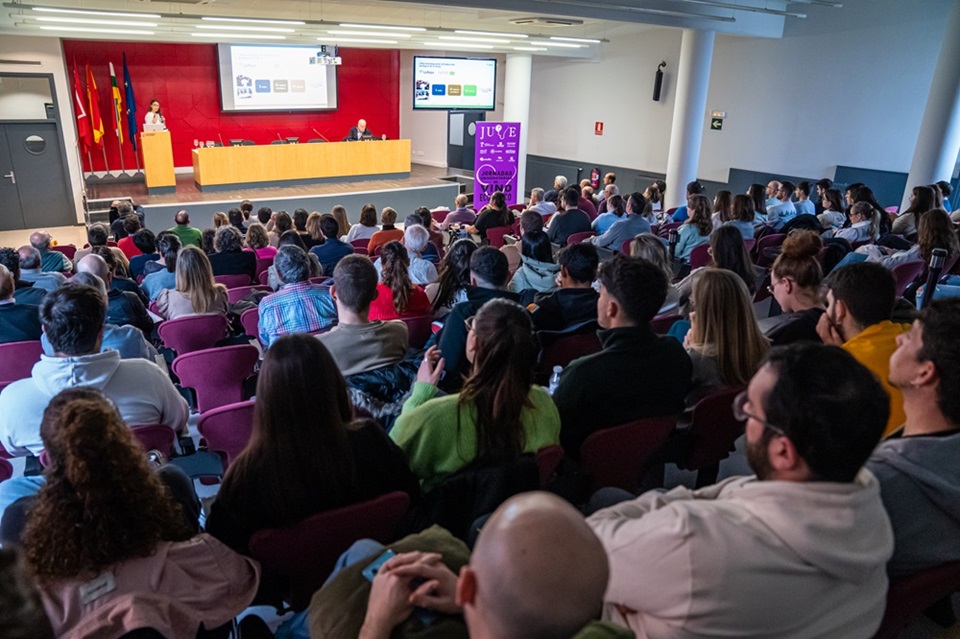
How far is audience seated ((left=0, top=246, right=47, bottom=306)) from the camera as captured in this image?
13.1 ft

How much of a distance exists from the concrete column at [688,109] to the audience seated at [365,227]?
5.97 metres

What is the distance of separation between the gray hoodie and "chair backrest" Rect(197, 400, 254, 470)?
7.10ft

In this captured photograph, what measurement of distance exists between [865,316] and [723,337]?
0.57 meters

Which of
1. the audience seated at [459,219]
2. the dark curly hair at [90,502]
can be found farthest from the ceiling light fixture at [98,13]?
the dark curly hair at [90,502]

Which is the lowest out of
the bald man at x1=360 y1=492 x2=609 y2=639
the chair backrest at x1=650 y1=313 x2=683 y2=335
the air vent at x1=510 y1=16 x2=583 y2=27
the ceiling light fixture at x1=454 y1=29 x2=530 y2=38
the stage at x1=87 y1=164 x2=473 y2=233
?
the stage at x1=87 y1=164 x2=473 y2=233

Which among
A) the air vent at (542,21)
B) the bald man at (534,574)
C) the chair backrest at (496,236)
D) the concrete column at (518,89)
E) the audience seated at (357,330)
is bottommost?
the chair backrest at (496,236)

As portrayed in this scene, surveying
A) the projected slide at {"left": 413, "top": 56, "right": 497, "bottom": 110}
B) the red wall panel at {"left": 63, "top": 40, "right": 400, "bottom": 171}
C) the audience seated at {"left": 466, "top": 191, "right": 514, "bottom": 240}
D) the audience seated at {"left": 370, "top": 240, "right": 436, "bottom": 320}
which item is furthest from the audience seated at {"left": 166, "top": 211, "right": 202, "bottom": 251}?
the red wall panel at {"left": 63, "top": 40, "right": 400, "bottom": 171}

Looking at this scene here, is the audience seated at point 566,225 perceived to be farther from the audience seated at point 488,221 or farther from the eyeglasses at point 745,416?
the eyeglasses at point 745,416

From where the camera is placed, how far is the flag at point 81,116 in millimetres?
12414

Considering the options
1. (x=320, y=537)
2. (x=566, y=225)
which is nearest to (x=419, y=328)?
(x=320, y=537)

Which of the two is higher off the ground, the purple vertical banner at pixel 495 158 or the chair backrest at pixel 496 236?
the purple vertical banner at pixel 495 158

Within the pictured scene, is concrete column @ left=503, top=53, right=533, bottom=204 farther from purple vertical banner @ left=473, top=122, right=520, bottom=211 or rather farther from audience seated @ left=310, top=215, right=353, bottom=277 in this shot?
audience seated @ left=310, top=215, right=353, bottom=277

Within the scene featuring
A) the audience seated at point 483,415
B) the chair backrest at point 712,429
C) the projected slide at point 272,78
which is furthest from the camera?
the projected slide at point 272,78

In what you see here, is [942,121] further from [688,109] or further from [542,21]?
[542,21]
